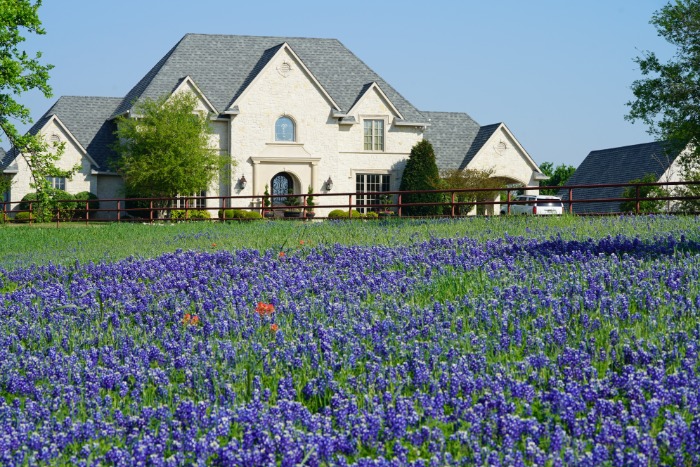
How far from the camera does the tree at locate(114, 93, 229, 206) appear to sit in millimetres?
44000

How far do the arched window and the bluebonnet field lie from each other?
38.2 meters

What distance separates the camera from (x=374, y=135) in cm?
5038

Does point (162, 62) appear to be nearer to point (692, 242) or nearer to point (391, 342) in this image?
point (692, 242)

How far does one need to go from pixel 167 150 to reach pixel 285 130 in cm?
720

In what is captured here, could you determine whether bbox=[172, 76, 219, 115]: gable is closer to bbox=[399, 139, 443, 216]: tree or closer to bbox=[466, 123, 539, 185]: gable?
bbox=[399, 139, 443, 216]: tree

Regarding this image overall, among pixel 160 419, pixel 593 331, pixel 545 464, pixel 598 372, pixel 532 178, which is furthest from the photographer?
pixel 532 178

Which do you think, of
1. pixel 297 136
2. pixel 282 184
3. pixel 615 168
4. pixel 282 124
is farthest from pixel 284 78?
pixel 615 168

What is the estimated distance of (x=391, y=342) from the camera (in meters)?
6.97

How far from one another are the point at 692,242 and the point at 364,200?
38.7 metres

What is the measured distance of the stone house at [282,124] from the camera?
157 feet

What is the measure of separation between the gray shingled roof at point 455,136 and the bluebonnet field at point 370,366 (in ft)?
142

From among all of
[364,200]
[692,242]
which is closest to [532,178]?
[364,200]

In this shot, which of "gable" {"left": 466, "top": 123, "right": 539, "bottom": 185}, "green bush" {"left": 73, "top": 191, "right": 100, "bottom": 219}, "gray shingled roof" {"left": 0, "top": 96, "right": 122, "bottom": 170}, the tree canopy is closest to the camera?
the tree canopy

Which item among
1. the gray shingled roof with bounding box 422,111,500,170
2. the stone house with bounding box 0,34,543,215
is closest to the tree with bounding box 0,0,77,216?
the stone house with bounding box 0,34,543,215
